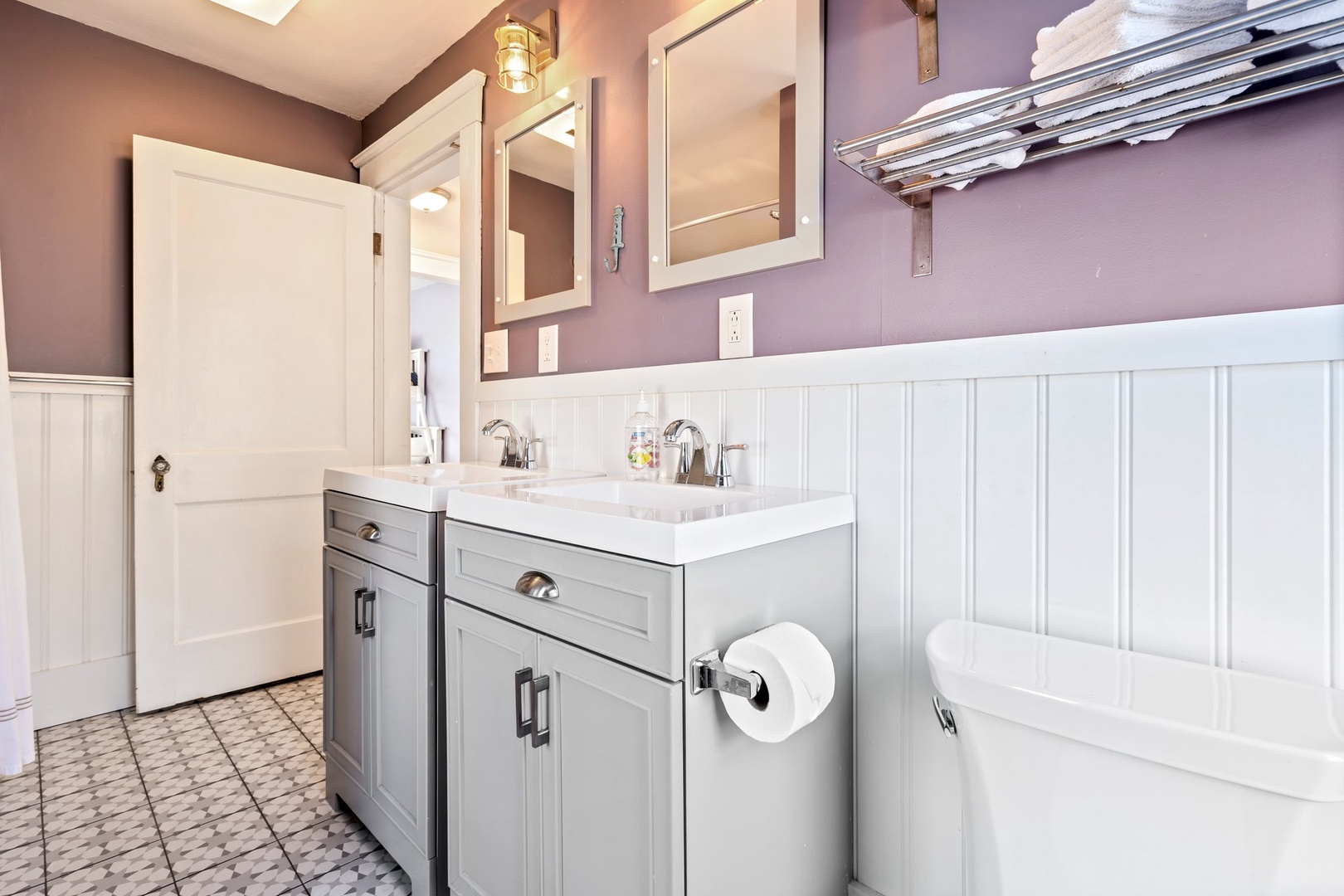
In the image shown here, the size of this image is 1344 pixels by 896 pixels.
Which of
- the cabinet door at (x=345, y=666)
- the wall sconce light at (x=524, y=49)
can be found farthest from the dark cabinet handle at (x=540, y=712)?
the wall sconce light at (x=524, y=49)

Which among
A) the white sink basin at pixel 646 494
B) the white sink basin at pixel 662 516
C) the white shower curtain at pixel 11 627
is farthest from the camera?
the white shower curtain at pixel 11 627

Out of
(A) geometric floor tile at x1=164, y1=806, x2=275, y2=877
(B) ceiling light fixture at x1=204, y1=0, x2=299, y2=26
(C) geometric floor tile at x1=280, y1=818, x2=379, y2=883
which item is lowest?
(C) geometric floor tile at x1=280, y1=818, x2=379, y2=883

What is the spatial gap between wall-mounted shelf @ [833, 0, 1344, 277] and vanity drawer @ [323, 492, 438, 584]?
3.30 ft

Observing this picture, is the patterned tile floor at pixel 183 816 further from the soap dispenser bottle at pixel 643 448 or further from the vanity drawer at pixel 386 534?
the soap dispenser bottle at pixel 643 448

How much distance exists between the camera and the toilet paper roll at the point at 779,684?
0.83 meters

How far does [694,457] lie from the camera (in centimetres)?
140

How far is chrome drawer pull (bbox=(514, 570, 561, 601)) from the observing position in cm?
101

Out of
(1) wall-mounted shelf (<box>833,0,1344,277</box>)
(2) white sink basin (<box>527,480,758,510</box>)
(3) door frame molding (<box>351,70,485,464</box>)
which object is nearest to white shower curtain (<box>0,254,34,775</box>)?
(3) door frame molding (<box>351,70,485,464</box>)

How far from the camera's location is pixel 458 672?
121 cm

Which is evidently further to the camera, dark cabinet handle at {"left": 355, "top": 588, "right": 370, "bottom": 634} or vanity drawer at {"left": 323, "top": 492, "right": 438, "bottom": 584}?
dark cabinet handle at {"left": 355, "top": 588, "right": 370, "bottom": 634}

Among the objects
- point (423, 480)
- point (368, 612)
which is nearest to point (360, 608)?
point (368, 612)

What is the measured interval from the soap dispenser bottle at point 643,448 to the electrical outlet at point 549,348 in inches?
18.0

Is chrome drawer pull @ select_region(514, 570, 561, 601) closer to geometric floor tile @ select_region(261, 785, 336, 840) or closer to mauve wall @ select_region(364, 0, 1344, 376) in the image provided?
mauve wall @ select_region(364, 0, 1344, 376)

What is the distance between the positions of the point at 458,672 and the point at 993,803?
875mm
